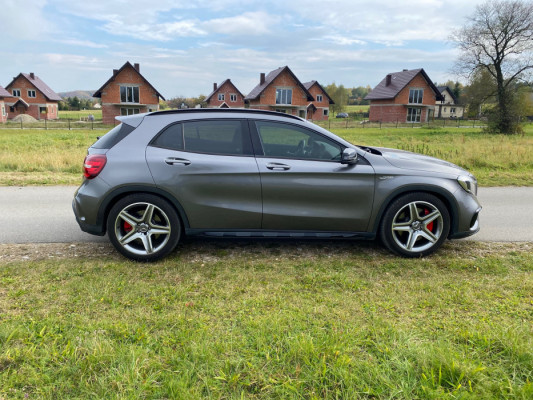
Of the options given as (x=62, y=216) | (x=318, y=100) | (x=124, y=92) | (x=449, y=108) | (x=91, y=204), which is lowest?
(x=62, y=216)

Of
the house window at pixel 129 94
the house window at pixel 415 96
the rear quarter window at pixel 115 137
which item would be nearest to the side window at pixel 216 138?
the rear quarter window at pixel 115 137

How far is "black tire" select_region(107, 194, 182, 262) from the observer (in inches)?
171

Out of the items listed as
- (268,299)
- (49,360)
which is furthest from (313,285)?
(49,360)

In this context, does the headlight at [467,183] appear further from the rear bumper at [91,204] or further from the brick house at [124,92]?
the brick house at [124,92]

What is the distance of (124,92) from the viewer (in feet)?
168

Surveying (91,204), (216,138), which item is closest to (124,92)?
(91,204)

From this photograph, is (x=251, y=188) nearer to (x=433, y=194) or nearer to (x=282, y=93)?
(x=433, y=194)

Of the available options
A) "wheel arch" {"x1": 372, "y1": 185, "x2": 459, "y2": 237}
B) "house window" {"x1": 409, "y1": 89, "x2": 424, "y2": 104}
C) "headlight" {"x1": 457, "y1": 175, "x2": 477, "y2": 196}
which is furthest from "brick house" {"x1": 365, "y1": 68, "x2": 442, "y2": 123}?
"wheel arch" {"x1": 372, "y1": 185, "x2": 459, "y2": 237}

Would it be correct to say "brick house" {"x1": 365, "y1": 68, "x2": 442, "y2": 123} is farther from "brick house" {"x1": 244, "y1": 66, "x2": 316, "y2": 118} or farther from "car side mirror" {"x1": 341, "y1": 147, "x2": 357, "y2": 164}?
"car side mirror" {"x1": 341, "y1": 147, "x2": 357, "y2": 164}

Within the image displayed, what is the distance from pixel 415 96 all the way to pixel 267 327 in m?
61.6

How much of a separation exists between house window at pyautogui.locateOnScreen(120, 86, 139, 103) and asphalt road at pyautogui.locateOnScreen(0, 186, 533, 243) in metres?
46.2

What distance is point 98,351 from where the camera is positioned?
260 centimetres

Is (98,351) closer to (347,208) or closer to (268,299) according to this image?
(268,299)

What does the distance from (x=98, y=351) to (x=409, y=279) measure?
9.41ft
